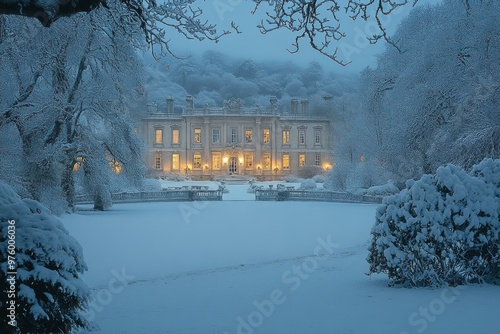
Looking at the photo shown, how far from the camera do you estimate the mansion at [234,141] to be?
48.4 metres

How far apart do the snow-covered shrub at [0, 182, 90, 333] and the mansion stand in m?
44.3

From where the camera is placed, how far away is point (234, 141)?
4897 cm

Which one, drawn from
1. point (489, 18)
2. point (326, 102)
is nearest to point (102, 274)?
point (489, 18)

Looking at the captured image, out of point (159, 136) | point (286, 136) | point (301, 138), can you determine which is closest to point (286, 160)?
point (286, 136)

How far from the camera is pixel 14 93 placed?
39.2ft

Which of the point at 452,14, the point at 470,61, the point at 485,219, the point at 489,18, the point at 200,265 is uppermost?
the point at 452,14

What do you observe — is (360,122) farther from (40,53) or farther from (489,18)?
(40,53)

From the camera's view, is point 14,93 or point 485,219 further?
point 14,93

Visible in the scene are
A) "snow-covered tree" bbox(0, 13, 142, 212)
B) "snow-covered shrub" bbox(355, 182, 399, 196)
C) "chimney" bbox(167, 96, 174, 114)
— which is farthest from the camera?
"chimney" bbox(167, 96, 174, 114)

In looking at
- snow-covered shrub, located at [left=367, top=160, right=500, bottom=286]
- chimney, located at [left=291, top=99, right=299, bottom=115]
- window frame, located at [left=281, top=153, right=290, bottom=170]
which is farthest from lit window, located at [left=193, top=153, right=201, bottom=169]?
snow-covered shrub, located at [left=367, top=160, right=500, bottom=286]

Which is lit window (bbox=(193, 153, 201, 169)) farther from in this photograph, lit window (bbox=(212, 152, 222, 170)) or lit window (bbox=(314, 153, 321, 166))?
lit window (bbox=(314, 153, 321, 166))

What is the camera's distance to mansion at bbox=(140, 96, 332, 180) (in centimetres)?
4841

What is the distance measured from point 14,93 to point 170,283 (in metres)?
8.38

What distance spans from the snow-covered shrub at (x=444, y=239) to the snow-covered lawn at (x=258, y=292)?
29 centimetres
